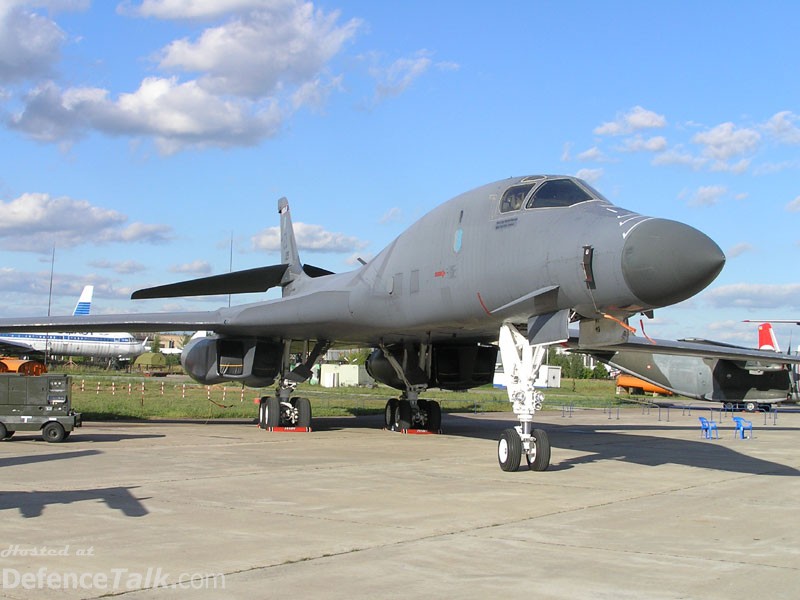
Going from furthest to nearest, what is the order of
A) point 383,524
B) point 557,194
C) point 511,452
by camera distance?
Answer: point 511,452
point 557,194
point 383,524

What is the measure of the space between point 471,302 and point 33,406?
7.91m

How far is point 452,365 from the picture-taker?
18.6 meters

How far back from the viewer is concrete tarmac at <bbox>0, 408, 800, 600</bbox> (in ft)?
16.7

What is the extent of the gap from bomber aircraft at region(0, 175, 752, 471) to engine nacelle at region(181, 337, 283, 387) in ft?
0.08

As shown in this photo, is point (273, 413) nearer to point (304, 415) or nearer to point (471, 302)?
point (304, 415)

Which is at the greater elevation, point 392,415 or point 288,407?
point 288,407

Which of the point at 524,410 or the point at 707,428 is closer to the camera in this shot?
the point at 524,410

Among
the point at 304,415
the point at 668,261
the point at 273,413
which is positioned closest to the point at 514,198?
the point at 668,261

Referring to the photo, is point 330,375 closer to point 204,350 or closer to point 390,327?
point 204,350

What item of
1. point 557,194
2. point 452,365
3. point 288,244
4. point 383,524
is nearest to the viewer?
point 383,524

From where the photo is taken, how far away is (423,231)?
13445mm

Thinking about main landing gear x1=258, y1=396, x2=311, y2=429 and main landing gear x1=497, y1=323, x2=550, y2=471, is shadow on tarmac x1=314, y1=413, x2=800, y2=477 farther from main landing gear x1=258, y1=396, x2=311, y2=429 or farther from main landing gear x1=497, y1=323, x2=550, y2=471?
main landing gear x1=258, y1=396, x2=311, y2=429

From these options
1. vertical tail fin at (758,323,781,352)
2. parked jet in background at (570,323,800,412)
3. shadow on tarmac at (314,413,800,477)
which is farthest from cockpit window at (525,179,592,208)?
vertical tail fin at (758,323,781,352)

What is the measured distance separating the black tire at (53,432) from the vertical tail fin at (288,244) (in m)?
8.38
